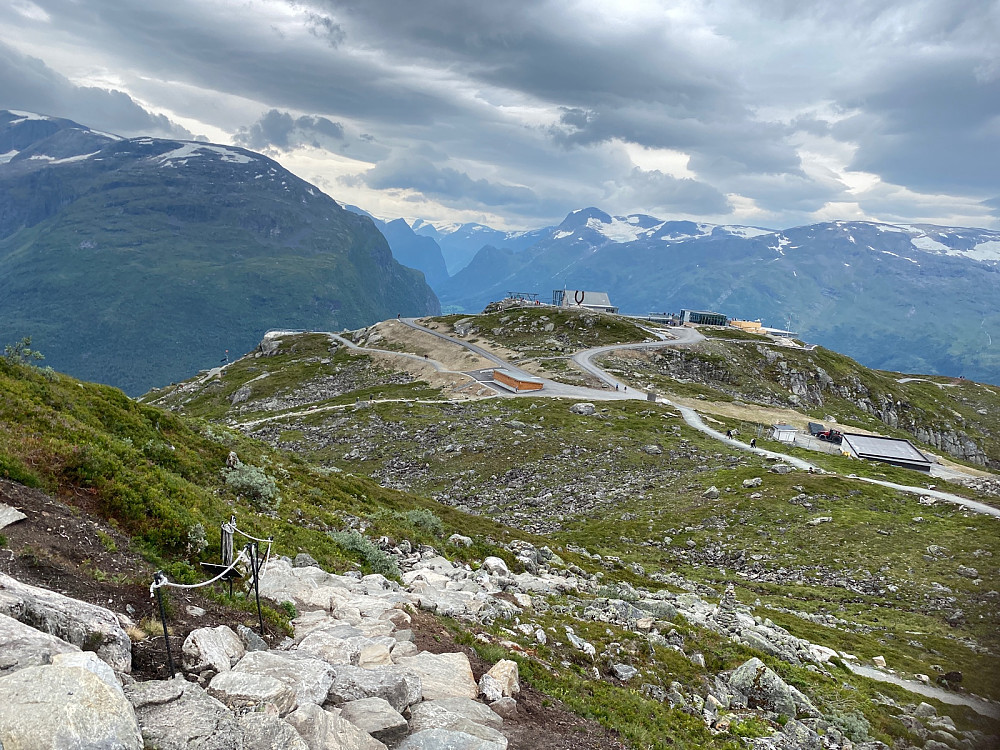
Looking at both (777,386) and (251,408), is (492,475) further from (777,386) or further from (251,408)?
(777,386)

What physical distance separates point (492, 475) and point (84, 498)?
1732 inches

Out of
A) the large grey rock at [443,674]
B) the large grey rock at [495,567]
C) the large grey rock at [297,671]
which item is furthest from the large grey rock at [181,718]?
the large grey rock at [495,567]

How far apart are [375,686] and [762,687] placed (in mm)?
13158

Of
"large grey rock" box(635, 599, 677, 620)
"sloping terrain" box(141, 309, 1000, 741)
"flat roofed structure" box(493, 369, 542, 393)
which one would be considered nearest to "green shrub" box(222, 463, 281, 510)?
"sloping terrain" box(141, 309, 1000, 741)

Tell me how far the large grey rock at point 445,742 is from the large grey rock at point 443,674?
4.69 feet

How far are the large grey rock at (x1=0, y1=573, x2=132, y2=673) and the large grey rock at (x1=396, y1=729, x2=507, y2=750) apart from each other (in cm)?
473

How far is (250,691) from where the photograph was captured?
812 centimetres

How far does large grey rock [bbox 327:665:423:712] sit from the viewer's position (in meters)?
9.20

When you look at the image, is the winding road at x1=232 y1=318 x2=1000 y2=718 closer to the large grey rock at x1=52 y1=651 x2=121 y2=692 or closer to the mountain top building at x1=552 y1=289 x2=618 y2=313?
the large grey rock at x1=52 y1=651 x2=121 y2=692

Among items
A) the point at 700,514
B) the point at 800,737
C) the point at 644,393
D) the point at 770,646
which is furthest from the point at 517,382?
the point at 800,737

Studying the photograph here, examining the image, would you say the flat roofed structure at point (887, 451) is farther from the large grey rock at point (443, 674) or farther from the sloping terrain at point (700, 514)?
the large grey rock at point (443, 674)

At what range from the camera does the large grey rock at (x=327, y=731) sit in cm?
768

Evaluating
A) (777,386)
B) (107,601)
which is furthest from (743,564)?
(777,386)

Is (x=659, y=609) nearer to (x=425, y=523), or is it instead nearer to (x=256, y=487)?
(x=425, y=523)
